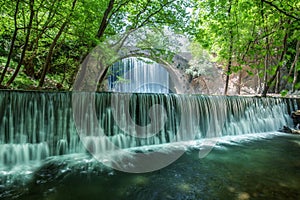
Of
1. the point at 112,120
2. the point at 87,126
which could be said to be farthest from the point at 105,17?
the point at 87,126

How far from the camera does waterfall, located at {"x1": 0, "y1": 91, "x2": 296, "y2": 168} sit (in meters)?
4.31

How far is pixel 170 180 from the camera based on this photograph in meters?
3.15

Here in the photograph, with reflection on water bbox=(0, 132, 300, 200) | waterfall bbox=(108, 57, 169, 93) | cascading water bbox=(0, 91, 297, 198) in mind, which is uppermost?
waterfall bbox=(108, 57, 169, 93)

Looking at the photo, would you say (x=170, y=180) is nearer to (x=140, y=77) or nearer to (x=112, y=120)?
(x=112, y=120)

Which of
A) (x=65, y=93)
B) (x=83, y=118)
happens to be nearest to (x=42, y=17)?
(x=65, y=93)

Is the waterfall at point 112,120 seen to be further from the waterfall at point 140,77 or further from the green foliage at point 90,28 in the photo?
the waterfall at point 140,77

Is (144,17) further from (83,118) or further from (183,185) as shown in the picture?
(183,185)

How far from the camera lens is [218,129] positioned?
7.58 meters

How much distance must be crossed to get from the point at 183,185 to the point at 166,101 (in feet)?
12.7

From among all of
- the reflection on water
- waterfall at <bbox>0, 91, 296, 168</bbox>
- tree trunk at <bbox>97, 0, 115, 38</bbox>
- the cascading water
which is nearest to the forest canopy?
tree trunk at <bbox>97, 0, 115, 38</bbox>

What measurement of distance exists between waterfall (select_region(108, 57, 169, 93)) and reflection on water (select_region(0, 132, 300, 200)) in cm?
1208

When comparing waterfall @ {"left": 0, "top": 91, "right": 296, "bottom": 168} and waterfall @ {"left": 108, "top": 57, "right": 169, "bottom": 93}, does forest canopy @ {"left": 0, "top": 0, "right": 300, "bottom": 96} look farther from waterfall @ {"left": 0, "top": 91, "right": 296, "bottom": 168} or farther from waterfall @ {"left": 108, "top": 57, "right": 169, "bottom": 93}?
waterfall @ {"left": 108, "top": 57, "right": 169, "bottom": 93}

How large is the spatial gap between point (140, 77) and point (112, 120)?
1296 centimetres

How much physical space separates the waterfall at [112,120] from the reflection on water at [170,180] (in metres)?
0.62
